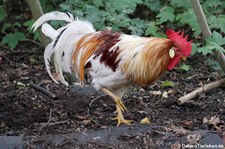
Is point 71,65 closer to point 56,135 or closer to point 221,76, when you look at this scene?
point 56,135

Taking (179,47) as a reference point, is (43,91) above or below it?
below

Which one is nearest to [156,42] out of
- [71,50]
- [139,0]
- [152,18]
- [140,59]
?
[140,59]

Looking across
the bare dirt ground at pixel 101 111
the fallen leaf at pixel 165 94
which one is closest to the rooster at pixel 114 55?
the bare dirt ground at pixel 101 111

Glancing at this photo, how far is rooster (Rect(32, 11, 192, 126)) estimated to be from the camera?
3.90 meters

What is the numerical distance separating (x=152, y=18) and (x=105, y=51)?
3094 mm

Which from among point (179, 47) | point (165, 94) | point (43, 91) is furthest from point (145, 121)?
point (43, 91)

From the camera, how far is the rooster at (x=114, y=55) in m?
3.90

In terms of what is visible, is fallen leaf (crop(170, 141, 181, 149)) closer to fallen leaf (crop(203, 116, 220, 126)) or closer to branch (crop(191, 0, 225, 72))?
fallen leaf (crop(203, 116, 220, 126))

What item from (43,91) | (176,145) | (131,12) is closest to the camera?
(176,145)

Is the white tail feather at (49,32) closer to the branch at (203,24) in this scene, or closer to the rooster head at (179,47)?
the rooster head at (179,47)

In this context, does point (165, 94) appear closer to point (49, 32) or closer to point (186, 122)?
point (186, 122)

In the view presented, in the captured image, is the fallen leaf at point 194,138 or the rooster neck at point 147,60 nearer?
the fallen leaf at point 194,138

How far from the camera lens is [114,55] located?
405 cm

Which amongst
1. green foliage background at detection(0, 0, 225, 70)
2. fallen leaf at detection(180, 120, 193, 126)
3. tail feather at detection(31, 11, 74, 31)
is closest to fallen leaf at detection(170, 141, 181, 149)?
fallen leaf at detection(180, 120, 193, 126)
